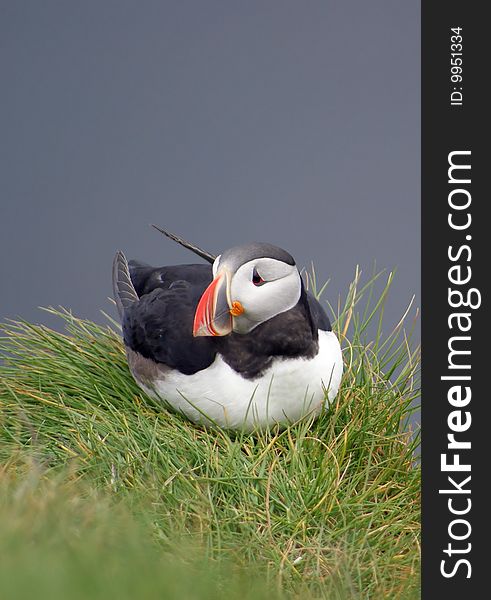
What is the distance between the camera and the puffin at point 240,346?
10.6 feet

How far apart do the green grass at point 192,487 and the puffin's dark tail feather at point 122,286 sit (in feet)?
0.92

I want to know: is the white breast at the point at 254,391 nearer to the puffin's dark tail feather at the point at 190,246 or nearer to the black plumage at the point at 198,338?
the black plumage at the point at 198,338

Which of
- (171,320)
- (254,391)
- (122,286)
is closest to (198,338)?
(171,320)

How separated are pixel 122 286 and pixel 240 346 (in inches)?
33.9

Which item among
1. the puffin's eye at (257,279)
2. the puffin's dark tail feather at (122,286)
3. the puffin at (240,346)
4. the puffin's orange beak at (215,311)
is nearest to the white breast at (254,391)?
the puffin at (240,346)

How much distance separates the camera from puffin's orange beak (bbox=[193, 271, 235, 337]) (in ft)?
10.5

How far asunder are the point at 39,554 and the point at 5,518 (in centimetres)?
26

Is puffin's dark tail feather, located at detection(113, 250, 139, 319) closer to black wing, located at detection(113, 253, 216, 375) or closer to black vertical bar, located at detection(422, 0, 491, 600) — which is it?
black wing, located at detection(113, 253, 216, 375)

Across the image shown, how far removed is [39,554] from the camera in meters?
1.98

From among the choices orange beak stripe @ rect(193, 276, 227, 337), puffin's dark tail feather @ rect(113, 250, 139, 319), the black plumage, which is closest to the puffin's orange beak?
orange beak stripe @ rect(193, 276, 227, 337)

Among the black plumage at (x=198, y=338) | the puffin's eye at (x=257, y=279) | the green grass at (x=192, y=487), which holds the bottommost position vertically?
the green grass at (x=192, y=487)

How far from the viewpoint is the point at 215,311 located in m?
3.22

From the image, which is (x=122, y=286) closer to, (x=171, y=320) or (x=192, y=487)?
(x=171, y=320)

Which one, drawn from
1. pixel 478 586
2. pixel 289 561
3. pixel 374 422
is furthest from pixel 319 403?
pixel 478 586
